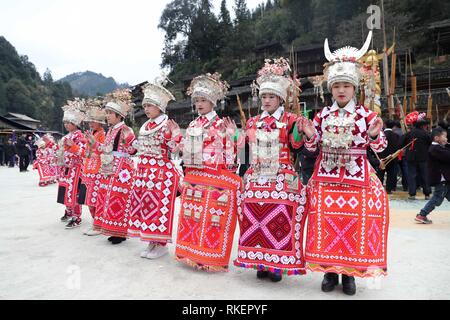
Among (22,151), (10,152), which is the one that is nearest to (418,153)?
(22,151)

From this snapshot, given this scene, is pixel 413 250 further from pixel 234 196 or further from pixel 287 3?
pixel 287 3

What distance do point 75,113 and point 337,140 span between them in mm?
4778

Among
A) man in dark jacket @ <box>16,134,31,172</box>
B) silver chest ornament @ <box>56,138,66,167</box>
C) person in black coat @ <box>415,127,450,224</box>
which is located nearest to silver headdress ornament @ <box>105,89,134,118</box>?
silver chest ornament @ <box>56,138,66,167</box>

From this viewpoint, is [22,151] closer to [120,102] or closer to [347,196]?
[120,102]

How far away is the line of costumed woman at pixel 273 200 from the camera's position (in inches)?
140

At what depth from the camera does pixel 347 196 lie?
3.36 metres

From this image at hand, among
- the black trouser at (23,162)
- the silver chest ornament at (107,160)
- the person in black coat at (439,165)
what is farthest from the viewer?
the black trouser at (23,162)

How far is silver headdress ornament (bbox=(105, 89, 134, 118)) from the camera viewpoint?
5578 millimetres

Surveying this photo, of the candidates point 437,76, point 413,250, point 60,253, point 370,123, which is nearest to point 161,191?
point 60,253

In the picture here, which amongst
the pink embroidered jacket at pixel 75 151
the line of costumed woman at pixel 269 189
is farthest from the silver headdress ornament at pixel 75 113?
the line of costumed woman at pixel 269 189

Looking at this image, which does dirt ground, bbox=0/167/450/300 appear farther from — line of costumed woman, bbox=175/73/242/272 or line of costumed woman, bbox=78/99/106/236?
line of costumed woman, bbox=78/99/106/236

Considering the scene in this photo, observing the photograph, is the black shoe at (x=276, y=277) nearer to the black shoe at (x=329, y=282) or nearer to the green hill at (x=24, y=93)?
the black shoe at (x=329, y=282)

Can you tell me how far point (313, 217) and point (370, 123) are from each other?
97 centimetres
